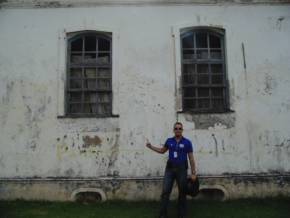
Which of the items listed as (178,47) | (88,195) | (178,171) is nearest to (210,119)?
(178,47)

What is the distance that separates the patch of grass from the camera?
8.45 metres

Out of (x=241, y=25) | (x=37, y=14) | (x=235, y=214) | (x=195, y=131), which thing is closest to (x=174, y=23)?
(x=241, y=25)

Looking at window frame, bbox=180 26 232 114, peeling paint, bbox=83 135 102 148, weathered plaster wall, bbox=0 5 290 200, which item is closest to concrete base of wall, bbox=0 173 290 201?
weathered plaster wall, bbox=0 5 290 200

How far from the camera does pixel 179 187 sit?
8.13 meters

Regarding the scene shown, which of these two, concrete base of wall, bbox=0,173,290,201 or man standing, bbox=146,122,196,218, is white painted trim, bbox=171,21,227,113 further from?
concrete base of wall, bbox=0,173,290,201

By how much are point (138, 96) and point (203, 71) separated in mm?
1853

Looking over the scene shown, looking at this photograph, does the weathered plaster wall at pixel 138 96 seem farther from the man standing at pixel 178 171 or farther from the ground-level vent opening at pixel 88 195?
the man standing at pixel 178 171

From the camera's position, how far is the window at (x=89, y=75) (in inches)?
404

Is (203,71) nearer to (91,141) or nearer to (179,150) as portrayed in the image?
(179,150)

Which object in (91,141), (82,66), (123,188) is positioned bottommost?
(123,188)

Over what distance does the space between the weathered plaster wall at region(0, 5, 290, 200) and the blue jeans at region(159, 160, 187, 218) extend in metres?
1.51

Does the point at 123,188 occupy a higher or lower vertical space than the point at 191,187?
lower

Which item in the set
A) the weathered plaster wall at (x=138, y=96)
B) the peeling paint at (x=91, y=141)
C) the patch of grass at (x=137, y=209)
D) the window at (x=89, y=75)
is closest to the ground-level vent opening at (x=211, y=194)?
the patch of grass at (x=137, y=209)

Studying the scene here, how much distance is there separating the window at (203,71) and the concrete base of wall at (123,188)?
1.87 meters
